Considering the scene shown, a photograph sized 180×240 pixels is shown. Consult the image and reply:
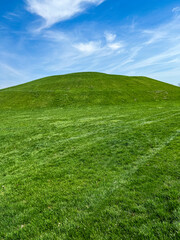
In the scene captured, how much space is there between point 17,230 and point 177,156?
7.76 metres

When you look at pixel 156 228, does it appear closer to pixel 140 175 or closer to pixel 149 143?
pixel 140 175

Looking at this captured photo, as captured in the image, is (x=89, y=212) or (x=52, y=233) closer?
(x=52, y=233)

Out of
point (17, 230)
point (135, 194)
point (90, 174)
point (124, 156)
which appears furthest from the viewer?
point (124, 156)

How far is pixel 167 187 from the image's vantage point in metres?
5.29

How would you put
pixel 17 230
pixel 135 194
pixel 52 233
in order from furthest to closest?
pixel 135 194
pixel 17 230
pixel 52 233

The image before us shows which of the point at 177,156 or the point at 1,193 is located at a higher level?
the point at 177,156

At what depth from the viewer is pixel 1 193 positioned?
21.1ft

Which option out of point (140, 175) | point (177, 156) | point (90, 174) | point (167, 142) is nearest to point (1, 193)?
point (90, 174)

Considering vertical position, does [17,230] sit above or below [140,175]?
below

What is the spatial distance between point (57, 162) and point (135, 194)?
5086 mm

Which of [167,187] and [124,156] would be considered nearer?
[167,187]

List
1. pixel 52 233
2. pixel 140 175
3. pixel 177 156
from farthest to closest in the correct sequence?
1. pixel 177 156
2. pixel 140 175
3. pixel 52 233

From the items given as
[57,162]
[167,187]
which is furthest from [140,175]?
[57,162]

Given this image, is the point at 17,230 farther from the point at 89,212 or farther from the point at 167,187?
the point at 167,187
